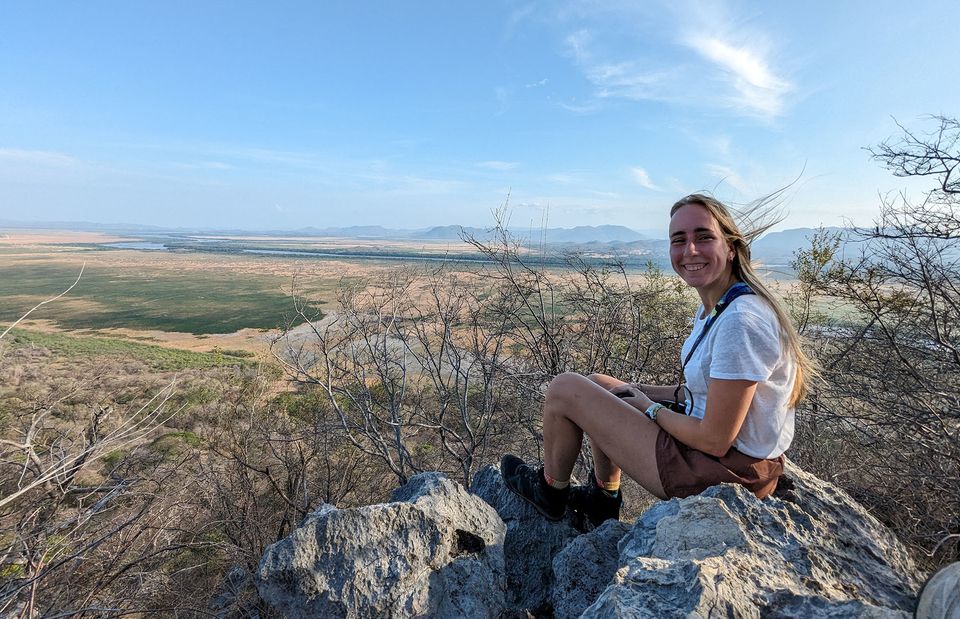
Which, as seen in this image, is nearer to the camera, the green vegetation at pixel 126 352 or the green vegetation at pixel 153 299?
the green vegetation at pixel 126 352

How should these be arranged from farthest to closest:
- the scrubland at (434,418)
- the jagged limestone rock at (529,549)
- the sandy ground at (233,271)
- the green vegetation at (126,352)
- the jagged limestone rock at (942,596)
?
the green vegetation at (126,352)
the sandy ground at (233,271)
the scrubland at (434,418)
the jagged limestone rock at (529,549)
the jagged limestone rock at (942,596)

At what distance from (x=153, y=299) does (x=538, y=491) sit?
5922 cm

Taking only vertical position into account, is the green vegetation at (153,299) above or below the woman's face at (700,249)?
below

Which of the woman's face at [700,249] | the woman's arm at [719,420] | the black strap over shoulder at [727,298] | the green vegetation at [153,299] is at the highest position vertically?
the woman's face at [700,249]

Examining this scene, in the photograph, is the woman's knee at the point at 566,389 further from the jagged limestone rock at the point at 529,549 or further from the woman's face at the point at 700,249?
the jagged limestone rock at the point at 529,549

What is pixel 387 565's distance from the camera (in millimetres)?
2072

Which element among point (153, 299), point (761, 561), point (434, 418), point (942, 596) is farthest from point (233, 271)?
point (942, 596)

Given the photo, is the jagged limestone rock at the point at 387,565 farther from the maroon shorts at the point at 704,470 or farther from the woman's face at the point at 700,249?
the woman's face at the point at 700,249

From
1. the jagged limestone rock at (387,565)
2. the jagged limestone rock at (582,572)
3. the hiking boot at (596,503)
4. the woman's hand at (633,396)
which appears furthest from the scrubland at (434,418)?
the jagged limestone rock at (582,572)

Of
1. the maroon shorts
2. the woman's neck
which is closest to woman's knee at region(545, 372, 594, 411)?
the maroon shorts

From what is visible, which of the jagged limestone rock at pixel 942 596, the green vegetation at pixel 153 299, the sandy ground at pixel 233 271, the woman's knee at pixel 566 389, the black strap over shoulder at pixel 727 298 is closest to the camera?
the jagged limestone rock at pixel 942 596

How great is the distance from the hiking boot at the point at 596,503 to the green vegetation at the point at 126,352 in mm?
23619

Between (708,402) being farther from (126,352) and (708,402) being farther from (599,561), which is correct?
(126,352)

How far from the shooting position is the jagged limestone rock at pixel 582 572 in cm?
202
